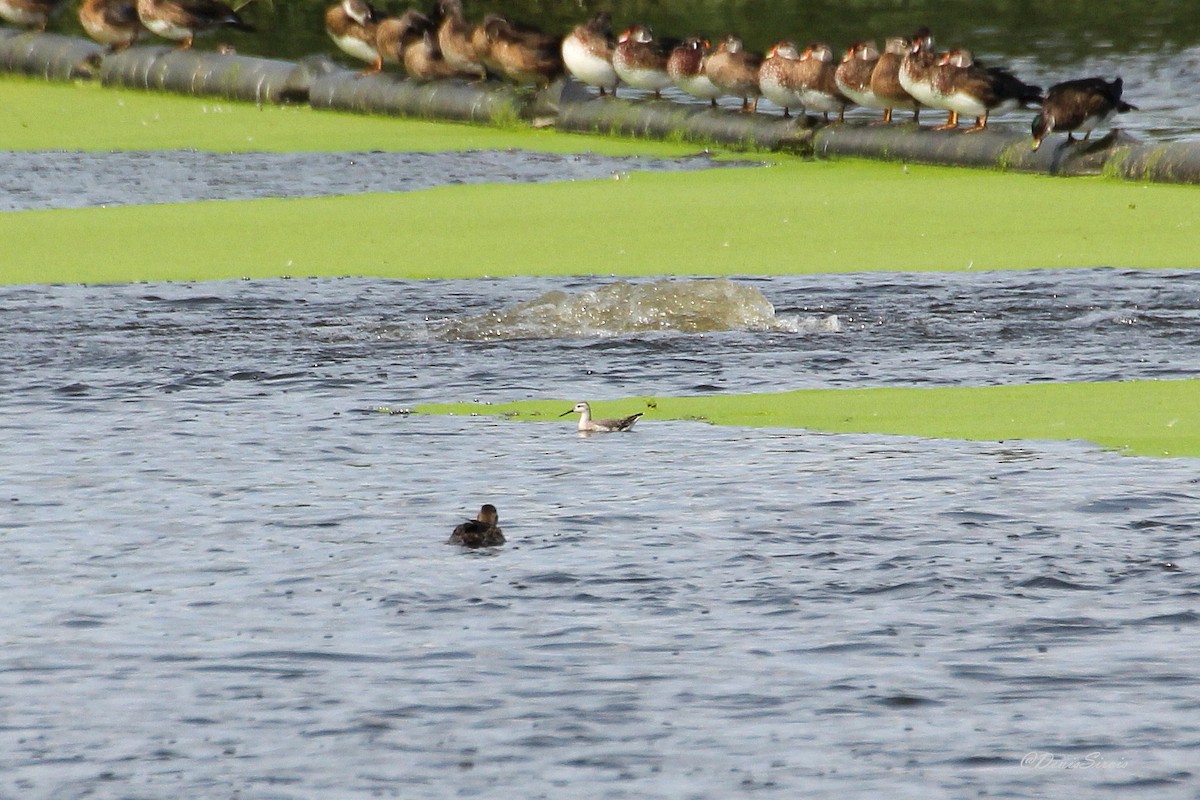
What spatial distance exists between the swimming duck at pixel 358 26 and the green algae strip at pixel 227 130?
1027 mm

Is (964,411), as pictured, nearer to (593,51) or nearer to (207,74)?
(593,51)

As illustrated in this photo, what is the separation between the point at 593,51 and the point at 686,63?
4.14 ft

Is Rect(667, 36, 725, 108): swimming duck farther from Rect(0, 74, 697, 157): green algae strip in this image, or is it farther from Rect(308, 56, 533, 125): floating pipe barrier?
Rect(308, 56, 533, 125): floating pipe barrier

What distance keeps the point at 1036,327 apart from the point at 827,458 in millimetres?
3708

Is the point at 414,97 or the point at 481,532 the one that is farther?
the point at 414,97

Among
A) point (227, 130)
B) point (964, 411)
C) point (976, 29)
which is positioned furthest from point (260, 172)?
point (976, 29)

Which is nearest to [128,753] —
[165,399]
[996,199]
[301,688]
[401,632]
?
[301,688]

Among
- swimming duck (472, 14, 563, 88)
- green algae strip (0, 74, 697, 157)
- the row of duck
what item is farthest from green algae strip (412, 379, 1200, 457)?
swimming duck (472, 14, 563, 88)

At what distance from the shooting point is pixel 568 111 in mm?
25734

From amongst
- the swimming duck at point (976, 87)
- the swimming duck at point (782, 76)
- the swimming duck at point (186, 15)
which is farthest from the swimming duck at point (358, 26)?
the swimming duck at point (976, 87)

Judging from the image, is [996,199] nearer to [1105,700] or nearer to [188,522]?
[188,522]

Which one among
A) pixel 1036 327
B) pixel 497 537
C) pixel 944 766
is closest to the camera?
pixel 944 766

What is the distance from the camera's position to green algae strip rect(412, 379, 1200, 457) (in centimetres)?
1059

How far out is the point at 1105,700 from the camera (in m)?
6.98
